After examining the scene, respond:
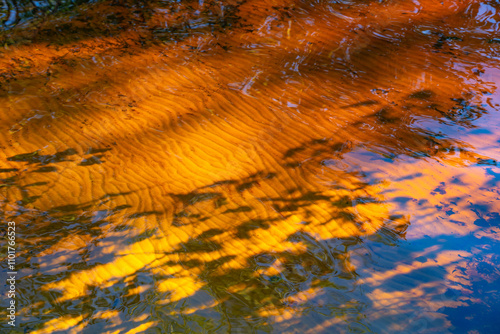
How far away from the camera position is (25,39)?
447cm

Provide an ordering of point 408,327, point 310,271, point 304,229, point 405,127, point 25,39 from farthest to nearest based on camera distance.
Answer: point 25,39
point 405,127
point 304,229
point 310,271
point 408,327

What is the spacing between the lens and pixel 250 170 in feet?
10.5

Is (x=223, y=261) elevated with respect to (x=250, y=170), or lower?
lower

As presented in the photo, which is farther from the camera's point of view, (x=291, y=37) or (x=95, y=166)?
(x=291, y=37)

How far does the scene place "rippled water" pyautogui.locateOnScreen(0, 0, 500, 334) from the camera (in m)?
2.36

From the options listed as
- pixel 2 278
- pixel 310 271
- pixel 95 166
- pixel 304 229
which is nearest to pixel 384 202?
pixel 304 229

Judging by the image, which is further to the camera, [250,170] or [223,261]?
[250,170]

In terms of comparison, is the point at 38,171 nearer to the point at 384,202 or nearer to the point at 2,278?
the point at 2,278

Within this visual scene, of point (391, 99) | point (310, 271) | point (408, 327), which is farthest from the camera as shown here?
point (391, 99)

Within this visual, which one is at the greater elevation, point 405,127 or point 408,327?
point 405,127

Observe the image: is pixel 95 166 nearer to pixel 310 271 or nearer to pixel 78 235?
pixel 78 235

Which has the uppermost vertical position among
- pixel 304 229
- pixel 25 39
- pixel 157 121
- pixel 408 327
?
pixel 25 39

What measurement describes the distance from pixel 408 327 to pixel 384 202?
99cm

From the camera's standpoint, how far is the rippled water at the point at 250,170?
2.36 meters
